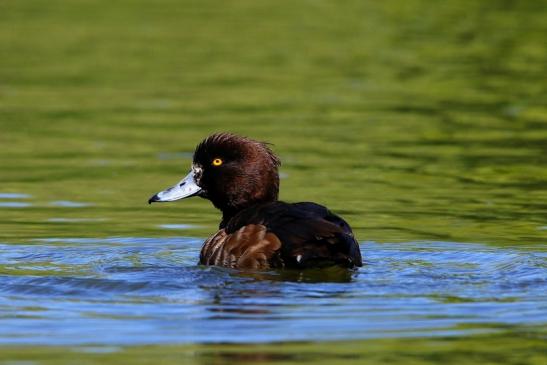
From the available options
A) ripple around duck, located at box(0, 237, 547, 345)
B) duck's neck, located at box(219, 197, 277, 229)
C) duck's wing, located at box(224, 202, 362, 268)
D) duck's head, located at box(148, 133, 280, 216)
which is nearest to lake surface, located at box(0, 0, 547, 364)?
ripple around duck, located at box(0, 237, 547, 345)

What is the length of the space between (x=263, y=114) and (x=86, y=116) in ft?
7.42

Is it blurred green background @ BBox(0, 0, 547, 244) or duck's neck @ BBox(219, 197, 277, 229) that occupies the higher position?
blurred green background @ BBox(0, 0, 547, 244)

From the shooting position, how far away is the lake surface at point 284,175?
8.10 metres

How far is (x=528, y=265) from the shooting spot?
9.99 meters

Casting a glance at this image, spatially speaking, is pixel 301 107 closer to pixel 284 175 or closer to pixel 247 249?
pixel 284 175

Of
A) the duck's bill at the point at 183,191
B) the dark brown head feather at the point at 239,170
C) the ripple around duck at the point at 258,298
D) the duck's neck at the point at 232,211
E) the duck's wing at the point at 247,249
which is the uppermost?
the dark brown head feather at the point at 239,170

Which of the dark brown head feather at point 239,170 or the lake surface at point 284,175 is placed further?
the dark brown head feather at point 239,170

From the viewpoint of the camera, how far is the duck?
31.0 feet

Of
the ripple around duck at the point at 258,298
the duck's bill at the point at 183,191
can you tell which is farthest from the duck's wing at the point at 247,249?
the duck's bill at the point at 183,191

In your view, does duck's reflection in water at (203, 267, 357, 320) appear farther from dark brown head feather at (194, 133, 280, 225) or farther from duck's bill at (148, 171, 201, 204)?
duck's bill at (148, 171, 201, 204)

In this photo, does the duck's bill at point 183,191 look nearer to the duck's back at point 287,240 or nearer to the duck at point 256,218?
the duck at point 256,218

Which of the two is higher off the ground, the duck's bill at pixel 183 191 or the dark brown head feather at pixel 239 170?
the dark brown head feather at pixel 239 170

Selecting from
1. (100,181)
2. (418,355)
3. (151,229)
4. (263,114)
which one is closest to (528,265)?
(418,355)

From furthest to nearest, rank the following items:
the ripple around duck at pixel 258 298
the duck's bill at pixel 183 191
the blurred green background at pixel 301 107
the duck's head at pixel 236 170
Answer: the blurred green background at pixel 301 107 → the duck's bill at pixel 183 191 → the duck's head at pixel 236 170 → the ripple around duck at pixel 258 298
